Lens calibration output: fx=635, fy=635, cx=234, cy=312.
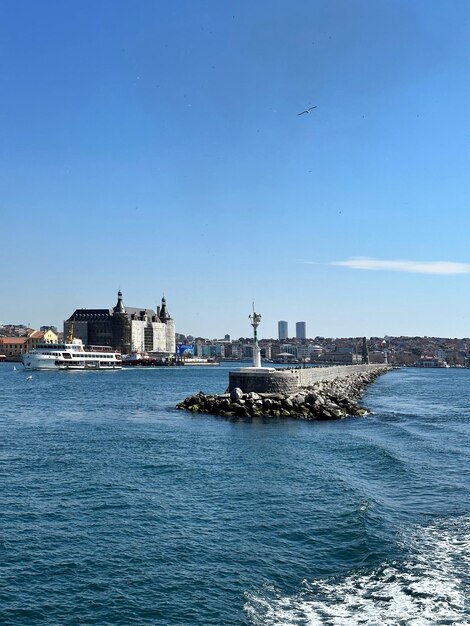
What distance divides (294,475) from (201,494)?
15.6ft

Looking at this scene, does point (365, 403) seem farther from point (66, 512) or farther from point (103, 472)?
point (66, 512)

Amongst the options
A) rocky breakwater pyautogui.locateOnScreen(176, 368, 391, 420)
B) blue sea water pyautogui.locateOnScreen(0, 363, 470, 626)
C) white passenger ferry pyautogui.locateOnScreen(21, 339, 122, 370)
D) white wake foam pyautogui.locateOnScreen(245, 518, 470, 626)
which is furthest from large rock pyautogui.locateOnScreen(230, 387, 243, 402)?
white passenger ferry pyautogui.locateOnScreen(21, 339, 122, 370)

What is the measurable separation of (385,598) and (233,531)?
5048 millimetres

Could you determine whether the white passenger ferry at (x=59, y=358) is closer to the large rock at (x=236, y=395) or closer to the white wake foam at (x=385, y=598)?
the large rock at (x=236, y=395)

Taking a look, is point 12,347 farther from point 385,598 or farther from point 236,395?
point 385,598

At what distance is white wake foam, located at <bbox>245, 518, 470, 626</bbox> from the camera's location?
12.1 metres

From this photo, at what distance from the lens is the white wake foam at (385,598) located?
12.1m

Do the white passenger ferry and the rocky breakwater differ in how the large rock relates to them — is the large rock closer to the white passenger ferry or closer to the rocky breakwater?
the rocky breakwater

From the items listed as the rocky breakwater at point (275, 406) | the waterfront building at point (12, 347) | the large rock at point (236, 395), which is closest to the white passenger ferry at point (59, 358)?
the waterfront building at point (12, 347)

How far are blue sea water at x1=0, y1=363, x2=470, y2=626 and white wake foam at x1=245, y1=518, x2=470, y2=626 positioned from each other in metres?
0.04

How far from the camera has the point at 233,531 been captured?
17.1 metres

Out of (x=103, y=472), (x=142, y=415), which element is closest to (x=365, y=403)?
(x=142, y=415)

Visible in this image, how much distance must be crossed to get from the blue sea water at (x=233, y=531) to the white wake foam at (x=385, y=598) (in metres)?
0.04

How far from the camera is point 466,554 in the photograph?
15719 millimetres
